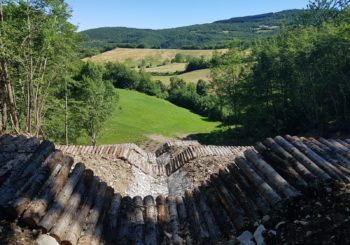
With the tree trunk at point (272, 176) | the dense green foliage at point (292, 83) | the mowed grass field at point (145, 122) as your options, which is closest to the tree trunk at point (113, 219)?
the tree trunk at point (272, 176)

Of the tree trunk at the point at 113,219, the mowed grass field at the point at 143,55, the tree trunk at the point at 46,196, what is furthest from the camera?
the mowed grass field at the point at 143,55

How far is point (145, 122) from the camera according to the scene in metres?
57.9

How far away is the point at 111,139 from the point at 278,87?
20477mm

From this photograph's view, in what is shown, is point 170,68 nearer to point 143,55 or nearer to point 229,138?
point 143,55

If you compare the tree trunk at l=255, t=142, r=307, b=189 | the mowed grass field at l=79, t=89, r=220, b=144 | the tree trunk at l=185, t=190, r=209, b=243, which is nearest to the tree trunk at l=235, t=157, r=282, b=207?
the tree trunk at l=255, t=142, r=307, b=189

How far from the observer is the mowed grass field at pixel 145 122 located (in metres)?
48.5

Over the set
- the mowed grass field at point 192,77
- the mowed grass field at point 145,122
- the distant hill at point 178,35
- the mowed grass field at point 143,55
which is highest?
the distant hill at point 178,35

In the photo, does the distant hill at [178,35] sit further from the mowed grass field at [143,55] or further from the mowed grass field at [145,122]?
the mowed grass field at [145,122]

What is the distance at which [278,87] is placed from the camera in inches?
1626

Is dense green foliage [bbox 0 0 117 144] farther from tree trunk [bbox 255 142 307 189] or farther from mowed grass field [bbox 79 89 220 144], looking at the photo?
tree trunk [bbox 255 142 307 189]

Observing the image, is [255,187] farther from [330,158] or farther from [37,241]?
[37,241]

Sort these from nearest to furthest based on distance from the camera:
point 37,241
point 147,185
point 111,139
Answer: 1. point 37,241
2. point 147,185
3. point 111,139

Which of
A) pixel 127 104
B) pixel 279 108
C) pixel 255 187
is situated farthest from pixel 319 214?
pixel 127 104

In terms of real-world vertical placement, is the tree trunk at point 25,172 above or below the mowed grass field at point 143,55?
above
